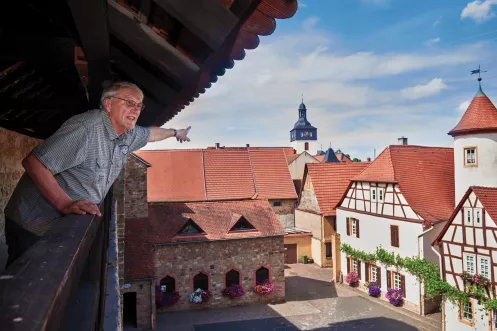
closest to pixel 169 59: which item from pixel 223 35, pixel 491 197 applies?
pixel 223 35

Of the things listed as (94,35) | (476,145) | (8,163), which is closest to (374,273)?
(476,145)

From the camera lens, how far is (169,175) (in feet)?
79.4

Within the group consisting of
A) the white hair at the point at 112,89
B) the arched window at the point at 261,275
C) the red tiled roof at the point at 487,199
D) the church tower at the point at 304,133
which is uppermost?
the church tower at the point at 304,133

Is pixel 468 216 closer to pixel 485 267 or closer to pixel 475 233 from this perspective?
pixel 475 233

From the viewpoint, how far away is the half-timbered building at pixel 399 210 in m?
16.6

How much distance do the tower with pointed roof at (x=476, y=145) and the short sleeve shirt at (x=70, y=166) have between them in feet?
58.0

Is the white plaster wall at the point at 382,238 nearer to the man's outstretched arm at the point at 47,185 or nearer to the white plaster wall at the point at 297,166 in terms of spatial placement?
the white plaster wall at the point at 297,166

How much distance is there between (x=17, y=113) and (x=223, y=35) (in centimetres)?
415

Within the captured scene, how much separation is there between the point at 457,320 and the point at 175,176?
54.8ft

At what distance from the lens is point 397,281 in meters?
17.5

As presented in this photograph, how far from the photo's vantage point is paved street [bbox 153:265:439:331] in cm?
1495

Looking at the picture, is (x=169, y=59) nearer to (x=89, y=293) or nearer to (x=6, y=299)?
(x=89, y=293)

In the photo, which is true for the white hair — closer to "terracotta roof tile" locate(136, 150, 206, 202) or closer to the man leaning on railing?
the man leaning on railing

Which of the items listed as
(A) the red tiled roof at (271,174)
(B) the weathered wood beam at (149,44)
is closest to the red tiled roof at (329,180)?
(A) the red tiled roof at (271,174)
